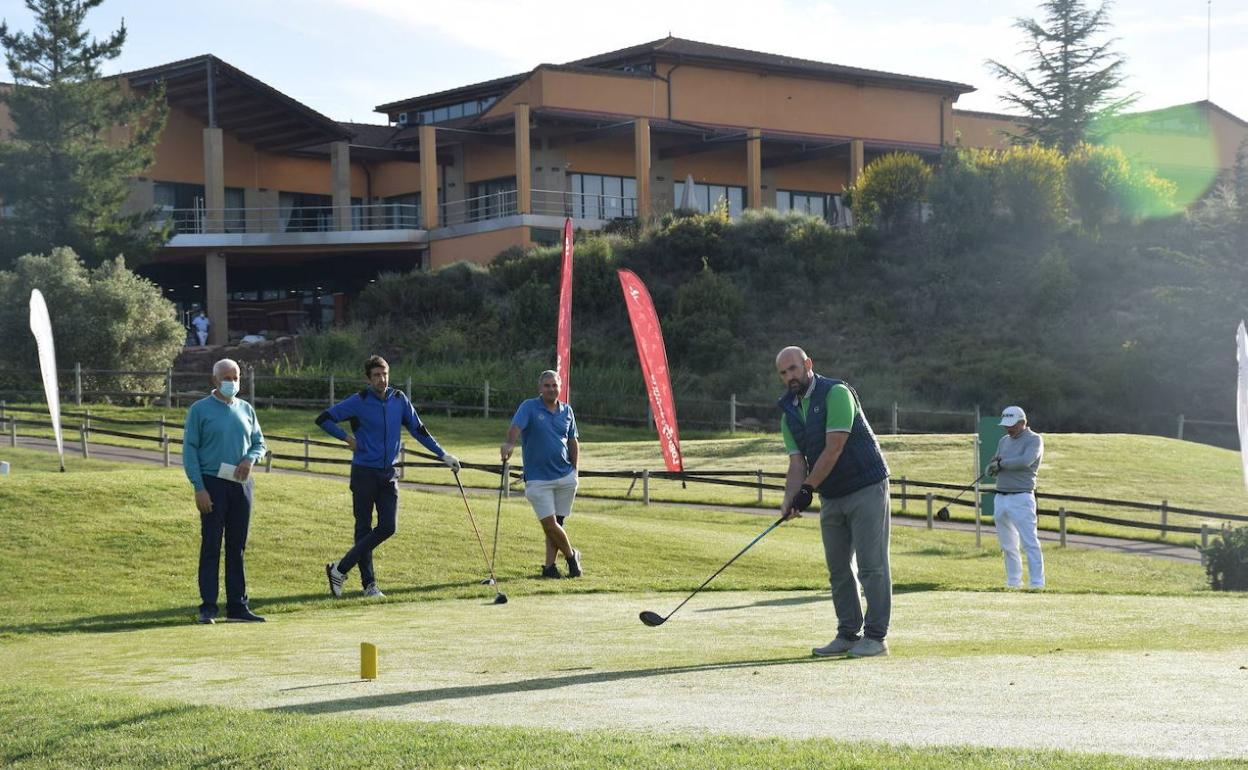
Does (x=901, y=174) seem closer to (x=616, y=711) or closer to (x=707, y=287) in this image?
(x=707, y=287)

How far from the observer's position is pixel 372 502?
14227 mm

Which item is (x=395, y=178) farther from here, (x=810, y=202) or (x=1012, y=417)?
(x=1012, y=417)

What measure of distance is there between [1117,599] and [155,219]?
162 feet

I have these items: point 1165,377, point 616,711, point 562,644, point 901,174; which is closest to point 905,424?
point 1165,377

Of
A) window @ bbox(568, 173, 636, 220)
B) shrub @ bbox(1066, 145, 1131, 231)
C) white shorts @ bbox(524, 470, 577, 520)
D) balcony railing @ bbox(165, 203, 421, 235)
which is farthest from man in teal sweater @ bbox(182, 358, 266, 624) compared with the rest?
shrub @ bbox(1066, 145, 1131, 231)

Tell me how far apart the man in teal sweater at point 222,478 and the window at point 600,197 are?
160 feet

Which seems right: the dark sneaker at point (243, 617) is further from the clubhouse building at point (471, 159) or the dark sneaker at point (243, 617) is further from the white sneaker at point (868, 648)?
the clubhouse building at point (471, 159)

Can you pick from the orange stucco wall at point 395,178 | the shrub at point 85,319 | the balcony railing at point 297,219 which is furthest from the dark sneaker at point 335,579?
the orange stucco wall at point 395,178

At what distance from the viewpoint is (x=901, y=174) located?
200 feet

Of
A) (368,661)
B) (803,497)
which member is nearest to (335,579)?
(368,661)

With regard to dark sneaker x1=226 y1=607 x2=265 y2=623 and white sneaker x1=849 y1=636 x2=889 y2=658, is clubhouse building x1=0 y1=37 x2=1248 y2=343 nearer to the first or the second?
dark sneaker x1=226 y1=607 x2=265 y2=623

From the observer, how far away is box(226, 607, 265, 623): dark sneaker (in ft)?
42.6

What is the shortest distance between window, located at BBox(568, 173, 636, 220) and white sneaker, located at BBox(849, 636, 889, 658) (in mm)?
52374

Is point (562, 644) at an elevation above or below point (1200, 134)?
below
